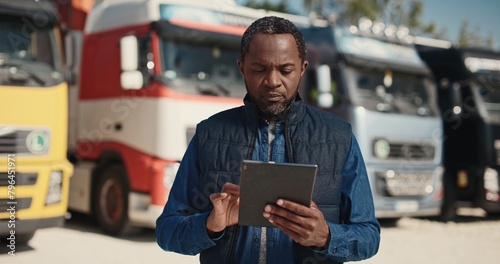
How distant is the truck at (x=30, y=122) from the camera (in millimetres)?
6906

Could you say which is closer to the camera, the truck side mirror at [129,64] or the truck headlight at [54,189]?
the truck headlight at [54,189]

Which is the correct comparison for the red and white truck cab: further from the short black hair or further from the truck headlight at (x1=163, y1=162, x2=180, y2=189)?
the short black hair

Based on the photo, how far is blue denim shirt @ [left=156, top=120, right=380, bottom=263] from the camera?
80.0 inches

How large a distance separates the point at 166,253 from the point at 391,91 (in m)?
4.54

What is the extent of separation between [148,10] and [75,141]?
225 centimetres

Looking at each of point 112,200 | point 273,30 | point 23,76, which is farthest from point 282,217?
point 112,200

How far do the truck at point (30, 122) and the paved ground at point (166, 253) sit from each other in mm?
457

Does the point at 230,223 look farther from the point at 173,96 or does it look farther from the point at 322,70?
the point at 322,70

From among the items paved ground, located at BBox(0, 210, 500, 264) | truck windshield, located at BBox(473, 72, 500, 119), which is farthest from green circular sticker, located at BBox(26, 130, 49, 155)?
truck windshield, located at BBox(473, 72, 500, 119)

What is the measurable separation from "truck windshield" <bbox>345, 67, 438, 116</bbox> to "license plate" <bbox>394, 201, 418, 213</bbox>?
134 centimetres

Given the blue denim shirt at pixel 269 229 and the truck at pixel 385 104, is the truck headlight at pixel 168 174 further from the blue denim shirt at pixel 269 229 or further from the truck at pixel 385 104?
the blue denim shirt at pixel 269 229

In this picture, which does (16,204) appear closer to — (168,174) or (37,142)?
(37,142)

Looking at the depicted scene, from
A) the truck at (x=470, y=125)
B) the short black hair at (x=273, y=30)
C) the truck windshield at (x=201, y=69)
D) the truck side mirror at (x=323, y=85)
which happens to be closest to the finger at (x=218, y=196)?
the short black hair at (x=273, y=30)

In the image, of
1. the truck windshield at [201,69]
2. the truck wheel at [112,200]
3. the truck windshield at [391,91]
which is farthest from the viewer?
the truck windshield at [391,91]
